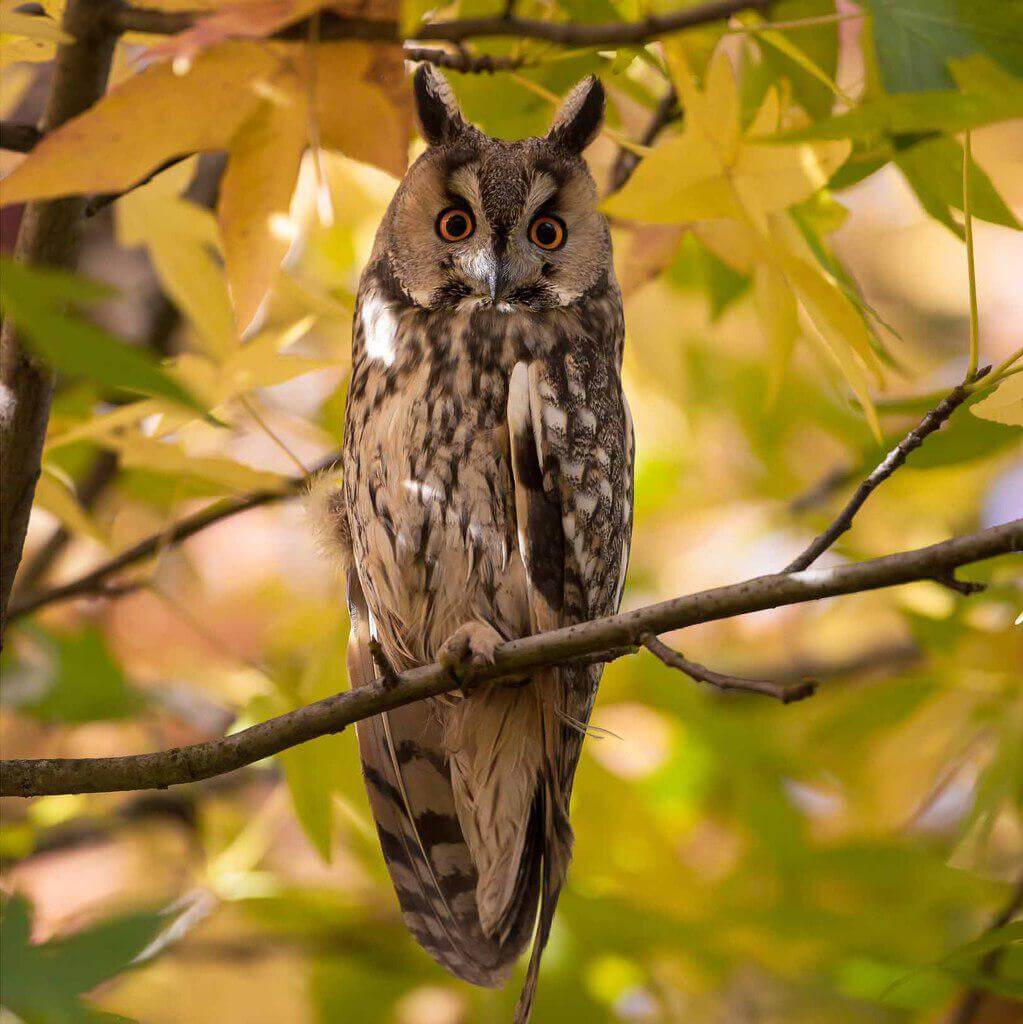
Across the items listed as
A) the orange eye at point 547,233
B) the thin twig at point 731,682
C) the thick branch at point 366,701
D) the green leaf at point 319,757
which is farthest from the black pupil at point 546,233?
the thin twig at point 731,682

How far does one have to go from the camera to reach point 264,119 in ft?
4.10

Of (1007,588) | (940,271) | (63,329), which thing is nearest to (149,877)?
(1007,588)

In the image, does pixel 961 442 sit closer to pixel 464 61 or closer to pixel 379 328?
pixel 464 61

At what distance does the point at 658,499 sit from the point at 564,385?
1.10m

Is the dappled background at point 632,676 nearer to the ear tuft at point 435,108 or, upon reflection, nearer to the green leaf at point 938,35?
the ear tuft at point 435,108

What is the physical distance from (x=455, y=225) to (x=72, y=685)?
3.05 feet

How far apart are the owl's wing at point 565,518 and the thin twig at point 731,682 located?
536mm

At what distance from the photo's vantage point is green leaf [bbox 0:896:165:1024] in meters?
0.78

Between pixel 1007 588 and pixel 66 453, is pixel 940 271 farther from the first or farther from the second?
pixel 66 453

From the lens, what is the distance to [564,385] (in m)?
1.74

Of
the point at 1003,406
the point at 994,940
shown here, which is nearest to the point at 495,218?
the point at 1003,406

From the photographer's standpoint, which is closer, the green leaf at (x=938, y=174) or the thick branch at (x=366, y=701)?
the thick branch at (x=366, y=701)

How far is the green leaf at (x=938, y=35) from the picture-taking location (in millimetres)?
1146

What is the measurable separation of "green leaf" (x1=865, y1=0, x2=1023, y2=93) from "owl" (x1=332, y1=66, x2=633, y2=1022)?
568 mm
